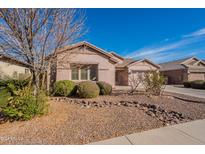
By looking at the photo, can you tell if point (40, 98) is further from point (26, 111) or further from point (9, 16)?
point (9, 16)

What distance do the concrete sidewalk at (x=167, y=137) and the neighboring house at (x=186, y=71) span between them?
2676 centimetres

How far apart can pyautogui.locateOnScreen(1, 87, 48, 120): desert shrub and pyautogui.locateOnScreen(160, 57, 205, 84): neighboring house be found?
2838cm

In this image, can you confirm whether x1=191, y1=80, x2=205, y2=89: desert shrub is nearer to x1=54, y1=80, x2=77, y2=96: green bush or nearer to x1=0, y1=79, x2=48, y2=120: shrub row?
x1=54, y1=80, x2=77, y2=96: green bush

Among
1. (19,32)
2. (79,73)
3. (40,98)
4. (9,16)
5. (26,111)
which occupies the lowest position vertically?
(26,111)

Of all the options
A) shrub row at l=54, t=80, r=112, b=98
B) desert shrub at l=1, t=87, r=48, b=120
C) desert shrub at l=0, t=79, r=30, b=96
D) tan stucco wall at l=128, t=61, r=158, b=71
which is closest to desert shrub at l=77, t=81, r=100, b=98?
shrub row at l=54, t=80, r=112, b=98

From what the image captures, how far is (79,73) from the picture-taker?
1570 centimetres

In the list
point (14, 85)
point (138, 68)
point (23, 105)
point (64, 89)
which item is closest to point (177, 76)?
point (138, 68)

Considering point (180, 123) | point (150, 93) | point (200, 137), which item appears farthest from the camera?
point (150, 93)

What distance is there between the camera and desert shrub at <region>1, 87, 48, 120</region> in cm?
586

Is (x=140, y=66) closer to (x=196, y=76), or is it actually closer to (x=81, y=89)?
(x=196, y=76)

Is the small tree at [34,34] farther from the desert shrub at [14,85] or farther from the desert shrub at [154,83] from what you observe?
the desert shrub at [154,83]
